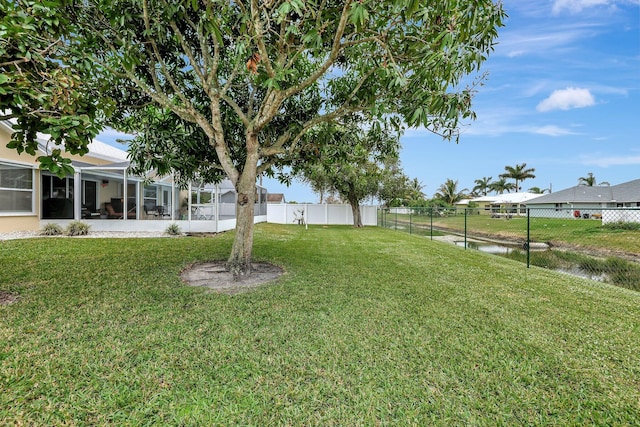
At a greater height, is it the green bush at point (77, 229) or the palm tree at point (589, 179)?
the palm tree at point (589, 179)

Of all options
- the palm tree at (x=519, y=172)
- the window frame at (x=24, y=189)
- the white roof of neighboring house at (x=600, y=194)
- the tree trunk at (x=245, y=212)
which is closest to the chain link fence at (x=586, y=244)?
the tree trunk at (x=245, y=212)

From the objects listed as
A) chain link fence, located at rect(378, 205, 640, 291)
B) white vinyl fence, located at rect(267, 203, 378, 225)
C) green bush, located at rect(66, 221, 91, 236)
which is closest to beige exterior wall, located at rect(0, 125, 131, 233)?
green bush, located at rect(66, 221, 91, 236)

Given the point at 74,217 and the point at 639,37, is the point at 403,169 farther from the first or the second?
the point at 74,217

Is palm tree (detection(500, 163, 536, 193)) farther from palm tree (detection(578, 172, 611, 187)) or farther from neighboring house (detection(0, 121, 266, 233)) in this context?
neighboring house (detection(0, 121, 266, 233))

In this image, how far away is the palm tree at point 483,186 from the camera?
202ft

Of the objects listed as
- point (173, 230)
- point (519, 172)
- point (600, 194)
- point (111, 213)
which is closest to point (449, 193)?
point (519, 172)

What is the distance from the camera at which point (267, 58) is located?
3932mm

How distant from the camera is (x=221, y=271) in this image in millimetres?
5703

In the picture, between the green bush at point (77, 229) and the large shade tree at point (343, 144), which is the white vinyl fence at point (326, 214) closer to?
the green bush at point (77, 229)

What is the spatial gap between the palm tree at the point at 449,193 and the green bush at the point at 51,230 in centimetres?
4812

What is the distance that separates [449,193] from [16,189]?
5037cm

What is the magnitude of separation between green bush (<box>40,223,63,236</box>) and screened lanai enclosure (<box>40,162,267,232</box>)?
2.65ft

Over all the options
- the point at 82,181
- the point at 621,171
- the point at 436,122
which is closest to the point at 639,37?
the point at 436,122

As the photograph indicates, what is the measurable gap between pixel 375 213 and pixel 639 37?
Answer: 15786 mm
